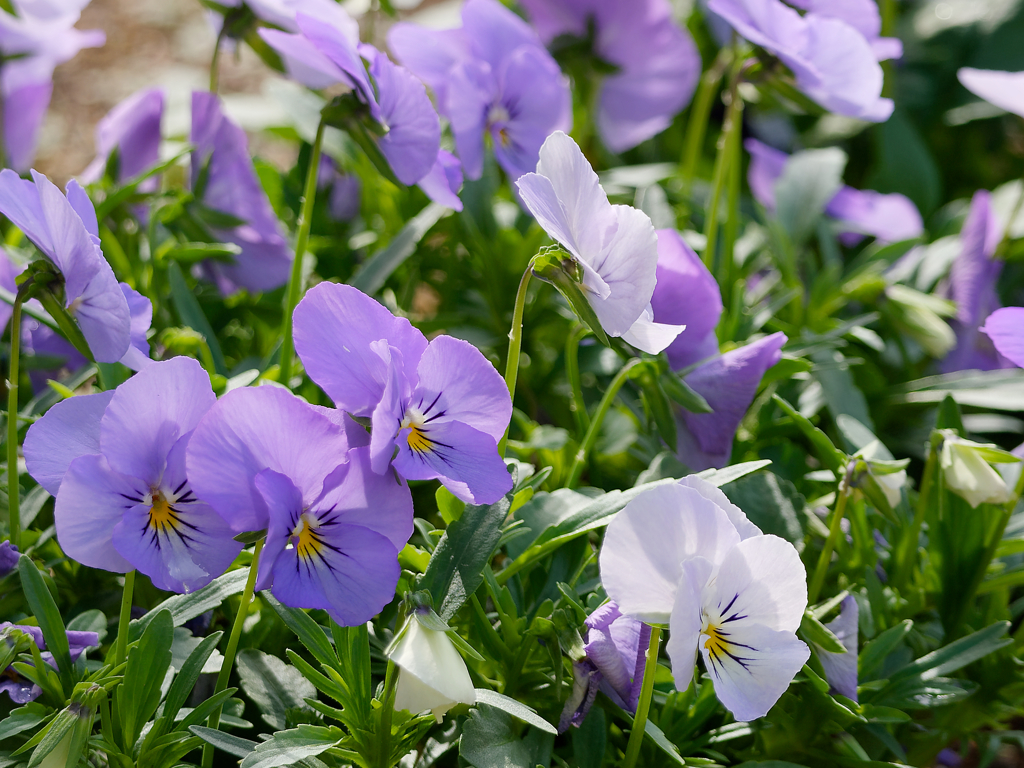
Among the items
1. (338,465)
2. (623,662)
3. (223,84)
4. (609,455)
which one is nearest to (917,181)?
(609,455)

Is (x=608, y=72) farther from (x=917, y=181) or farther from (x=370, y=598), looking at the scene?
(x=370, y=598)

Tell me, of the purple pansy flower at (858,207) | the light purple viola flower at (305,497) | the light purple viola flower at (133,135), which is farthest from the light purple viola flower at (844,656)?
the light purple viola flower at (133,135)

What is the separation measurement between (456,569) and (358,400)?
0.52ft

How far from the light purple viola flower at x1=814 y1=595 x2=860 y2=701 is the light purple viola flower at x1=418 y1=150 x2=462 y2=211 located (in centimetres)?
48

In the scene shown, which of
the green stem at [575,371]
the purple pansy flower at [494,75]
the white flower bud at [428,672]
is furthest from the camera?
the purple pansy flower at [494,75]

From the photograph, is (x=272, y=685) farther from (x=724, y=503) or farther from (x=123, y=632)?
(x=724, y=503)

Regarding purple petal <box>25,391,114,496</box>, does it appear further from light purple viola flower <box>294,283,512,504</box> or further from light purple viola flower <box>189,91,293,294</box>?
light purple viola flower <box>189,91,293,294</box>

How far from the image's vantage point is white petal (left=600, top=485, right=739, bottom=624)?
0.52 metres

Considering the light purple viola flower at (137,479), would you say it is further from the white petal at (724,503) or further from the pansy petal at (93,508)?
the white petal at (724,503)

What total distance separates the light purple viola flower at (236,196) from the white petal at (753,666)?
0.71 metres

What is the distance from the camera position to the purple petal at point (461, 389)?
548 millimetres

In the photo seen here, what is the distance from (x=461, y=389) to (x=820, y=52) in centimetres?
60

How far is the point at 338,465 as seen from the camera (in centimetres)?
54

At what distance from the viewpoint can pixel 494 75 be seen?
0.96 m
